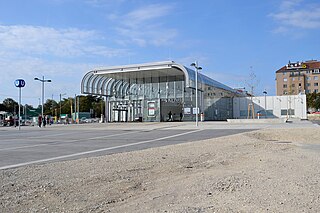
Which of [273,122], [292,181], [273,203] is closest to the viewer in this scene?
[273,203]

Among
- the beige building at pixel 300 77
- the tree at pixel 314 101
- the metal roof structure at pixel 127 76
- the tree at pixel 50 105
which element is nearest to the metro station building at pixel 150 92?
the metal roof structure at pixel 127 76

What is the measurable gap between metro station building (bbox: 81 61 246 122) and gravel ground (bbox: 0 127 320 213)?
3957cm

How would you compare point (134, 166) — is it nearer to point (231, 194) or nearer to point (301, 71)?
point (231, 194)

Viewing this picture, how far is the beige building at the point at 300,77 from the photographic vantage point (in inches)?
4877

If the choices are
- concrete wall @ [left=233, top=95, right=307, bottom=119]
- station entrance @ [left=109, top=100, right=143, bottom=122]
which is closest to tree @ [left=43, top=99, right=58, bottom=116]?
station entrance @ [left=109, top=100, right=143, bottom=122]

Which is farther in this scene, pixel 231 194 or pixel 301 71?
pixel 301 71

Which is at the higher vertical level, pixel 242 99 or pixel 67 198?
pixel 242 99

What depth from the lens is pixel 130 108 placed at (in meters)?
57.9

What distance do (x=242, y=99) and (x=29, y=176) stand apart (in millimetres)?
62824

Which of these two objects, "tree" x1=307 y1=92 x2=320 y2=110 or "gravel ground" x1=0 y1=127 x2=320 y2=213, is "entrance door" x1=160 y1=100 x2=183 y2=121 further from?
"tree" x1=307 y1=92 x2=320 y2=110

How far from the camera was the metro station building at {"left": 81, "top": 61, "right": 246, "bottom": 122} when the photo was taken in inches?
2066

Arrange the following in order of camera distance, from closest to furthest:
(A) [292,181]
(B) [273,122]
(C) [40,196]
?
(C) [40,196]
(A) [292,181]
(B) [273,122]

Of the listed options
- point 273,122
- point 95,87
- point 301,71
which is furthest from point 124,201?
point 301,71

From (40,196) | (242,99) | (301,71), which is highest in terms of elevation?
(301,71)
